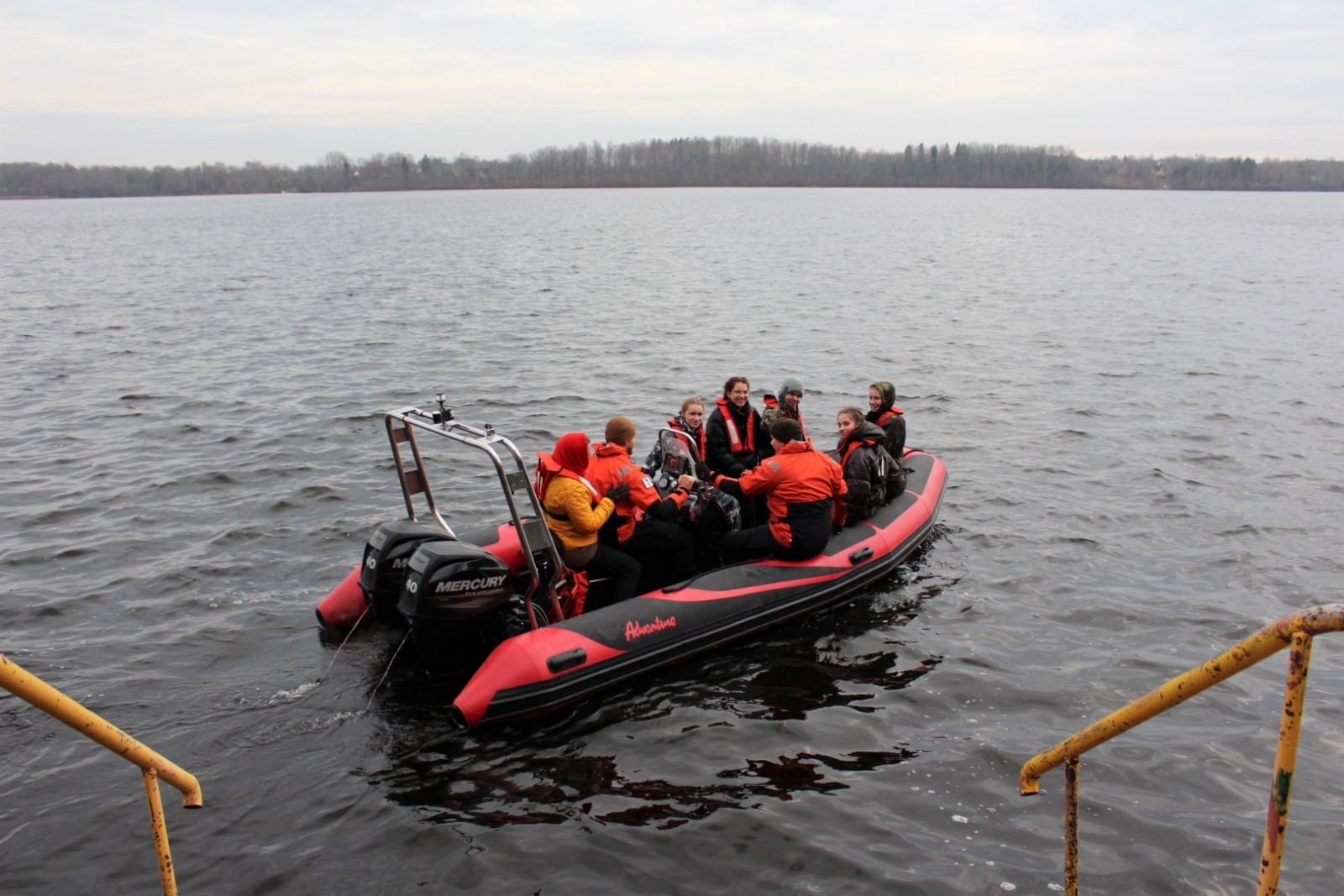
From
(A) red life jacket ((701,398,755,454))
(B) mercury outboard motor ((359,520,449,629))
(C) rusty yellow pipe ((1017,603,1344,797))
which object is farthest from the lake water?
(C) rusty yellow pipe ((1017,603,1344,797))

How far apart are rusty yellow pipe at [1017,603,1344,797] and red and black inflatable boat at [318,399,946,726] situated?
3.18 m

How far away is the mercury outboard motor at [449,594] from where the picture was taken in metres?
5.59

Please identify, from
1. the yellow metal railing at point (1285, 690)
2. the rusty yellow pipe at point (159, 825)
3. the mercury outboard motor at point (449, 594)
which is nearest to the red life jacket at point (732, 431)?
the mercury outboard motor at point (449, 594)

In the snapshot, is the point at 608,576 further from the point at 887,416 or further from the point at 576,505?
the point at 887,416

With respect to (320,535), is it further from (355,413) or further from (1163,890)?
(1163,890)

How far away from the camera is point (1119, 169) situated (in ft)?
529

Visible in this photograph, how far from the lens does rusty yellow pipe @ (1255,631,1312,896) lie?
227 centimetres

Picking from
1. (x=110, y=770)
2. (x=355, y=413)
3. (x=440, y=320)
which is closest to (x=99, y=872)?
(x=110, y=770)

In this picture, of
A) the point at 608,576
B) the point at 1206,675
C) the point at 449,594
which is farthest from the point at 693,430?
the point at 1206,675

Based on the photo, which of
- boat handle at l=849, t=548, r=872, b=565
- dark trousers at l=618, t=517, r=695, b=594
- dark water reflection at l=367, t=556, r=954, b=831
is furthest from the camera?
boat handle at l=849, t=548, r=872, b=565

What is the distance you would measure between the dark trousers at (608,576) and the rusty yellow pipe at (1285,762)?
4.38m

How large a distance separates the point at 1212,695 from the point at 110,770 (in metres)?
7.15

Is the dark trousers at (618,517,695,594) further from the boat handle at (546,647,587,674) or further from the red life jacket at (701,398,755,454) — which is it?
the red life jacket at (701,398,755,454)

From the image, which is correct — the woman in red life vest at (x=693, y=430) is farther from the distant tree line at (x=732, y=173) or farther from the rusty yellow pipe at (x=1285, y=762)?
the distant tree line at (x=732, y=173)
